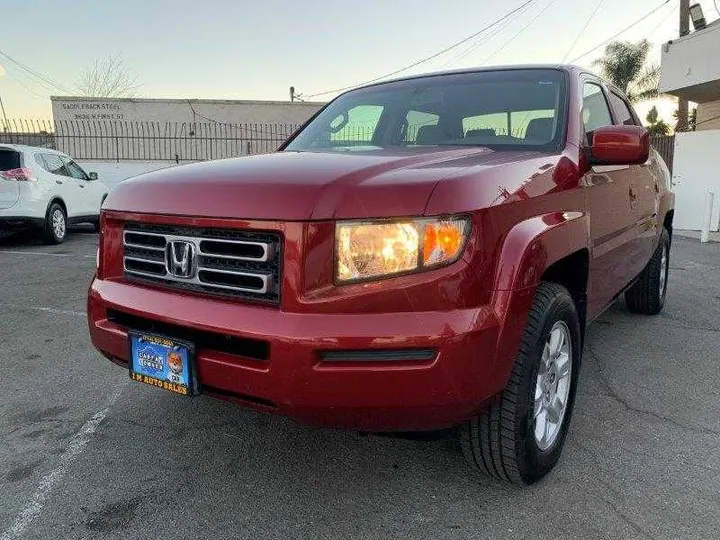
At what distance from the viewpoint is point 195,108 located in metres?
22.9

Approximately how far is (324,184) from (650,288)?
411 cm

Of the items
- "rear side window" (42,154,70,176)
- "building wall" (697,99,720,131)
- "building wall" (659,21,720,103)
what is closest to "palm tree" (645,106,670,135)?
"building wall" (697,99,720,131)

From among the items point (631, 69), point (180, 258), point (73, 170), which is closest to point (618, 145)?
point (180, 258)

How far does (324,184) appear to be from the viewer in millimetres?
2051

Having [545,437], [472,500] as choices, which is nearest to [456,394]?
[472,500]

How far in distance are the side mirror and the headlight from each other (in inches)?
47.5

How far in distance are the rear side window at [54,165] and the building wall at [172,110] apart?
12941 mm

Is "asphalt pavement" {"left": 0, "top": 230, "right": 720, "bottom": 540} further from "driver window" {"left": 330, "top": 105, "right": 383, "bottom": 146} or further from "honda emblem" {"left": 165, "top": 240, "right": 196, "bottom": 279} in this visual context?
"driver window" {"left": 330, "top": 105, "right": 383, "bottom": 146}

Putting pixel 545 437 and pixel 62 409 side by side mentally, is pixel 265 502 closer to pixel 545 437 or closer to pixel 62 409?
pixel 545 437

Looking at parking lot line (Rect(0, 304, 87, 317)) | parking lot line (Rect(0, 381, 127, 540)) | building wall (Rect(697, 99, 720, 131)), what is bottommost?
parking lot line (Rect(0, 304, 87, 317))

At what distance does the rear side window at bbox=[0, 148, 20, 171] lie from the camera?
29.6 ft

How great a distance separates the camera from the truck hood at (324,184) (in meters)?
2.00

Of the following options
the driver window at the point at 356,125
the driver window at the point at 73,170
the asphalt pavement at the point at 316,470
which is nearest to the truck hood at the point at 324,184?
the driver window at the point at 356,125

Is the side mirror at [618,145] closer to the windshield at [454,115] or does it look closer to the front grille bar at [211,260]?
the windshield at [454,115]
